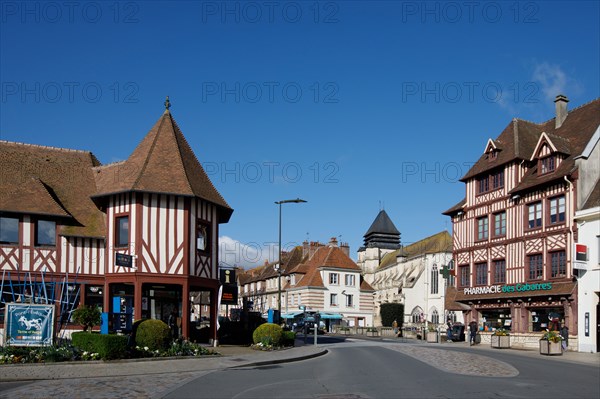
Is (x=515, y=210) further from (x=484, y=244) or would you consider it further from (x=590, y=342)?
(x=590, y=342)

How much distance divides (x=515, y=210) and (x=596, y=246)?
7.12m

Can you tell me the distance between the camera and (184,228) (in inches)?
1075

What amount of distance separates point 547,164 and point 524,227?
3.87m

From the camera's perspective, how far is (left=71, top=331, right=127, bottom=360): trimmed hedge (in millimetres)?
21094

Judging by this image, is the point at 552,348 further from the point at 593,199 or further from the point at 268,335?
the point at 268,335

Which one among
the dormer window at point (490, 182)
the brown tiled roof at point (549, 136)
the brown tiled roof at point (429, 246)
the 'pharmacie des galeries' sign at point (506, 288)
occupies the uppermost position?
the brown tiled roof at point (549, 136)

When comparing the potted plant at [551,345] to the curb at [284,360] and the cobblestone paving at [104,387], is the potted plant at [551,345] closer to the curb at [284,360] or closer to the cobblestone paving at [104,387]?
the curb at [284,360]

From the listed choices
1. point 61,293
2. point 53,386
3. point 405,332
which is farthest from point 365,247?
point 53,386

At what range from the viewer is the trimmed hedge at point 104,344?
21.1m

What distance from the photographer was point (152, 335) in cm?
2291

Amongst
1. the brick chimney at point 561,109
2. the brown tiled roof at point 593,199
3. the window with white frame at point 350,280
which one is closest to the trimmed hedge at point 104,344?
the brown tiled roof at point 593,199

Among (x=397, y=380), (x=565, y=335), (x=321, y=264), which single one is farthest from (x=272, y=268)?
(x=397, y=380)

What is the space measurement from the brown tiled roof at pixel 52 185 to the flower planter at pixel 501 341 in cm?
2142

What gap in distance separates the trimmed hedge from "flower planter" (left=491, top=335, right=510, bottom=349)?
72.0 feet
